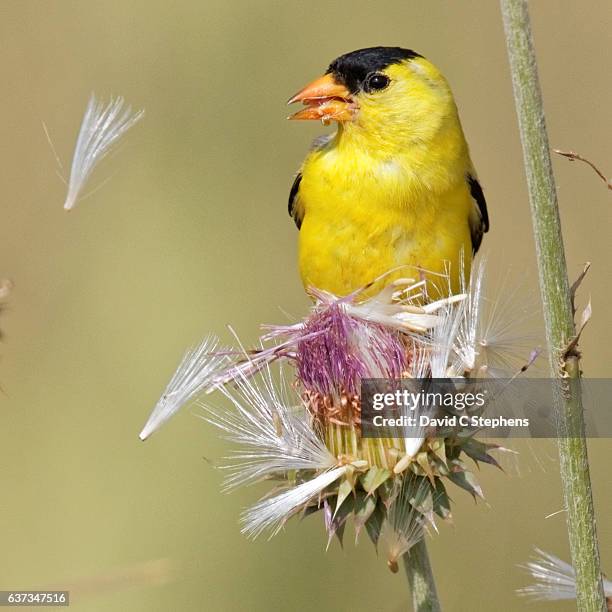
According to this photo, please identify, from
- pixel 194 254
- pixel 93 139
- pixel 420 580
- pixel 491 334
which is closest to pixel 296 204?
pixel 194 254

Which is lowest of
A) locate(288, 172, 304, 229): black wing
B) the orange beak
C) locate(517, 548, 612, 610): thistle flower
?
locate(517, 548, 612, 610): thistle flower

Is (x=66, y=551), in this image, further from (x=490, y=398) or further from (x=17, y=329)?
(x=490, y=398)

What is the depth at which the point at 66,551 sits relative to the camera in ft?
9.89

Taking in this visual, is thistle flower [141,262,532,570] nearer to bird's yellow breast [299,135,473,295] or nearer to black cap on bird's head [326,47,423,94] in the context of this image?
bird's yellow breast [299,135,473,295]

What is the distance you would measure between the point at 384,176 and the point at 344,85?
10.4 inches

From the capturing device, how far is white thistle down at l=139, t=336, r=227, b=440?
5.01 feet

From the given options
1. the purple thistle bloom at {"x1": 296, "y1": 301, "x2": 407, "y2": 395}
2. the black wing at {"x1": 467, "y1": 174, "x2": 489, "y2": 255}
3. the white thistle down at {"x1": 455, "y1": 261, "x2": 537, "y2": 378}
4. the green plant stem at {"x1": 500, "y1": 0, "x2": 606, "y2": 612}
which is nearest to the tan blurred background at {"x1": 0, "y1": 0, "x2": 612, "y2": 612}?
the black wing at {"x1": 467, "y1": 174, "x2": 489, "y2": 255}

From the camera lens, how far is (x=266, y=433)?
5.89 feet

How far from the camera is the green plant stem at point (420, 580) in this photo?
1533 millimetres

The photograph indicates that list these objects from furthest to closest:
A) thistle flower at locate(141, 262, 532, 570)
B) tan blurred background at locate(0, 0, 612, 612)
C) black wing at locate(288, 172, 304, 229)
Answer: tan blurred background at locate(0, 0, 612, 612) < black wing at locate(288, 172, 304, 229) < thistle flower at locate(141, 262, 532, 570)

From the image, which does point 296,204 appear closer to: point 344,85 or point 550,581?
point 344,85

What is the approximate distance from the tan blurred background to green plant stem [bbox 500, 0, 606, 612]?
5.69 ft

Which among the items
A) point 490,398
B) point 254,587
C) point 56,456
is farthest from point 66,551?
point 490,398

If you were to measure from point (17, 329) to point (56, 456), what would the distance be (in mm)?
471
